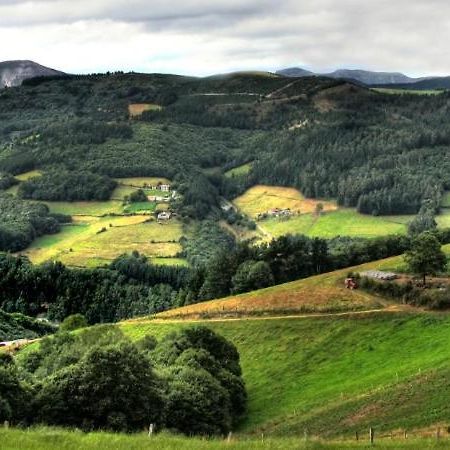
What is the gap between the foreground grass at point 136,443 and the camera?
2841 cm

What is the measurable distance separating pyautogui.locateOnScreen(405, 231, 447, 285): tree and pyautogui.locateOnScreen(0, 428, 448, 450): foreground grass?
65.5 meters

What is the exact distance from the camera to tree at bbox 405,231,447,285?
305 feet

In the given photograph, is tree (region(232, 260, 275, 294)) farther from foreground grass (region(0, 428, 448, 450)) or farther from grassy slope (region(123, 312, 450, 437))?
foreground grass (region(0, 428, 448, 450))

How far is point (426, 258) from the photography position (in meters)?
93.0

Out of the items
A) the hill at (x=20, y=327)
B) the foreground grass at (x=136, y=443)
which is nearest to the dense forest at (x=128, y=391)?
the foreground grass at (x=136, y=443)

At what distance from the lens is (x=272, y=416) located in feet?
207

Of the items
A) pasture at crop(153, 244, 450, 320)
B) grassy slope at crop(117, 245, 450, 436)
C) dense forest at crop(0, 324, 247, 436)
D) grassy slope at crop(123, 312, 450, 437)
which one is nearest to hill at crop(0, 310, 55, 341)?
grassy slope at crop(117, 245, 450, 436)

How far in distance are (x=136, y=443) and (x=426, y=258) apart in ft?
234

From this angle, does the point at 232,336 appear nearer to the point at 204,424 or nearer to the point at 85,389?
the point at 204,424

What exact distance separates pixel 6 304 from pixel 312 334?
113128mm

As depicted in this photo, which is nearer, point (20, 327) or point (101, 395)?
point (101, 395)

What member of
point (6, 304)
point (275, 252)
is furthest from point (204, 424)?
point (6, 304)

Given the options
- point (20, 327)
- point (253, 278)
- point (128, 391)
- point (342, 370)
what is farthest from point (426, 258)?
point (20, 327)

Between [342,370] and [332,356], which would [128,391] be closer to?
[342,370]
